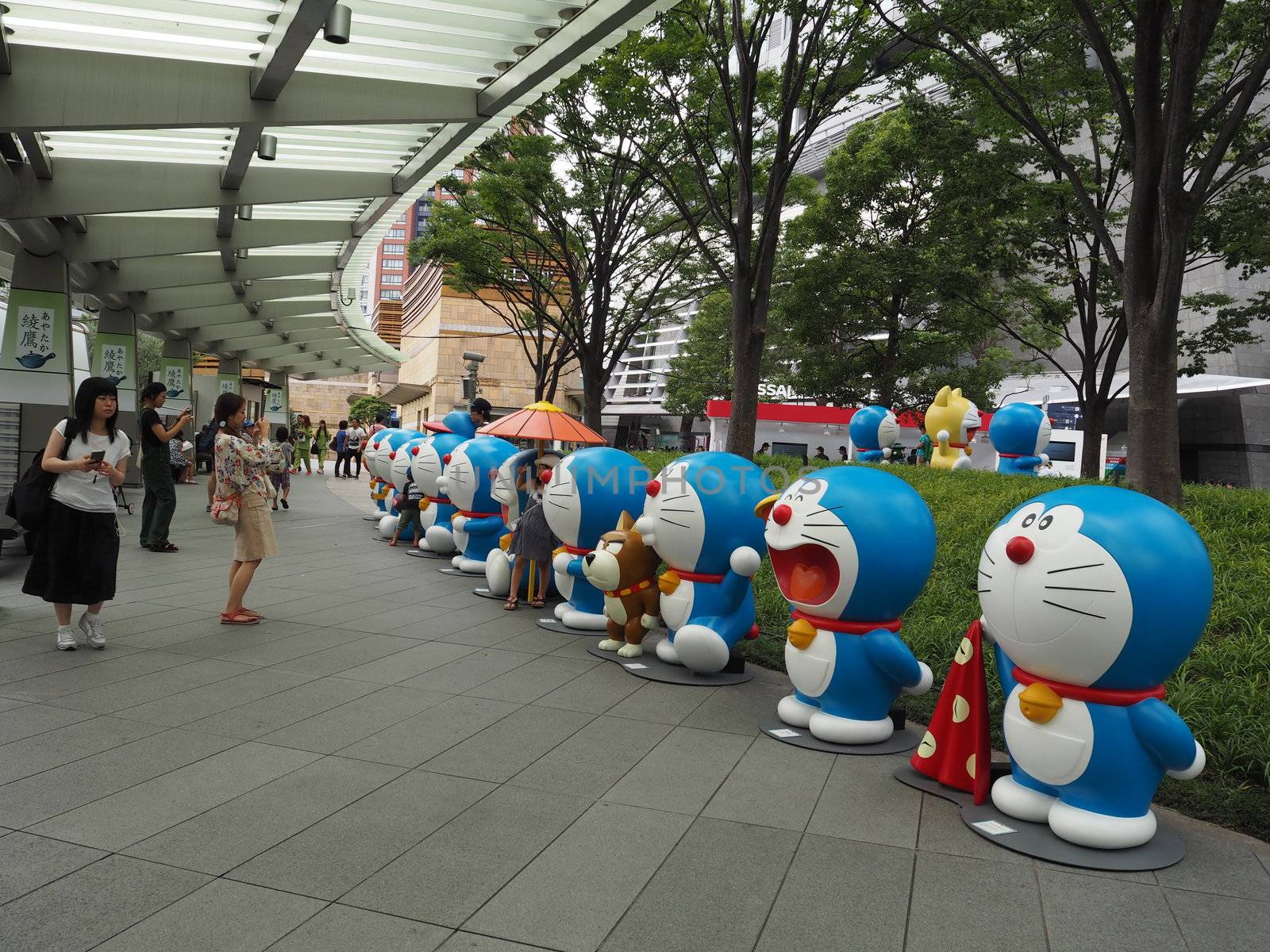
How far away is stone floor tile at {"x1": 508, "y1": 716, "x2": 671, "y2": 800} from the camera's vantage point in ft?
13.8

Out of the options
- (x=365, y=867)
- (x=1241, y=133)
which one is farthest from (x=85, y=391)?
(x=1241, y=133)

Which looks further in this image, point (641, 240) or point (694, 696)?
point (641, 240)

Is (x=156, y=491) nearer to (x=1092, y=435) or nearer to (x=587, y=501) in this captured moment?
(x=587, y=501)

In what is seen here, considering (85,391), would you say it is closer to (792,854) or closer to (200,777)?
(200,777)

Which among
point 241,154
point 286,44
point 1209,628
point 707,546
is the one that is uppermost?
point 286,44

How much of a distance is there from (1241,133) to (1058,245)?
138 inches

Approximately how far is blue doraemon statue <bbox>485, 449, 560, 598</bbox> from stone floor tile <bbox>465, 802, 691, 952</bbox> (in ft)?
17.0

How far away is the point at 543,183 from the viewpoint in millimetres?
15367

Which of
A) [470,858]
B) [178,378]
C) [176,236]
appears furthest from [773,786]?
[178,378]

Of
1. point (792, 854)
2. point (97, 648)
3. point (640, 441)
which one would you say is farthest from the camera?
point (640, 441)

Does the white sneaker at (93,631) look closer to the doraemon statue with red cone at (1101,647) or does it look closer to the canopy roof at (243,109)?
the canopy roof at (243,109)

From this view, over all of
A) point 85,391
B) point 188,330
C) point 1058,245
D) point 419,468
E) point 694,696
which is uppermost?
point 1058,245

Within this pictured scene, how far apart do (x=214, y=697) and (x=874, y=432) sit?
12861 mm

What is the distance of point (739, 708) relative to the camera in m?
5.66
